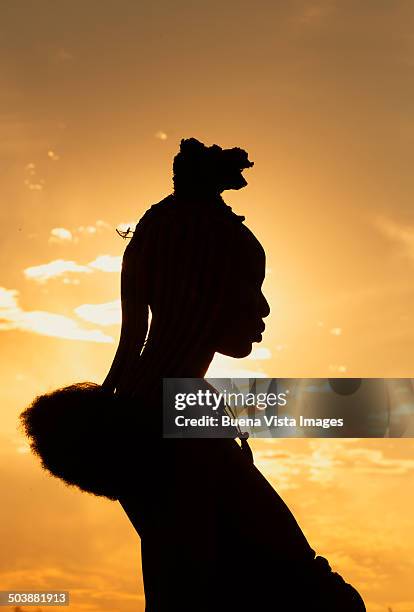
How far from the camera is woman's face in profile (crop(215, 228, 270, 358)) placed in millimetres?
9055

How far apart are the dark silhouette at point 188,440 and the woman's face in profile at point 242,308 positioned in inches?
0.5

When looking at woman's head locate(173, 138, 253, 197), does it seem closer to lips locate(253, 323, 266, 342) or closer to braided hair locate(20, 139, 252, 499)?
braided hair locate(20, 139, 252, 499)

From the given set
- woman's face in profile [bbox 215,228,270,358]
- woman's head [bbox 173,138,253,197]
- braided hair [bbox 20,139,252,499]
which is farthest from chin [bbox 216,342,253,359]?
woman's head [bbox 173,138,253,197]

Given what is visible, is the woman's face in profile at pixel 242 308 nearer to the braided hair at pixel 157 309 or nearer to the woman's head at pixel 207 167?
the braided hair at pixel 157 309

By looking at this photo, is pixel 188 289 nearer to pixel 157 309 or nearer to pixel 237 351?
pixel 157 309

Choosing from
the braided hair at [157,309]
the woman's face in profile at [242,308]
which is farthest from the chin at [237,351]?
the braided hair at [157,309]

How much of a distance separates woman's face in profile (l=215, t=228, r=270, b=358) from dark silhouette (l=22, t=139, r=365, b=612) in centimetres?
1

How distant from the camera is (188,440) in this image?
8.44m

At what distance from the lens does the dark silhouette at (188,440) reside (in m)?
8.30

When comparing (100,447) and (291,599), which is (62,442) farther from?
(291,599)

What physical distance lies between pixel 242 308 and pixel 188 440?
1367mm

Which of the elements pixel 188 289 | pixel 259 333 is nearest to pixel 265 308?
pixel 259 333

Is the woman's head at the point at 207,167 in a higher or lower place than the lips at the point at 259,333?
higher

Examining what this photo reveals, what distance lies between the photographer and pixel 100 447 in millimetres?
8305
